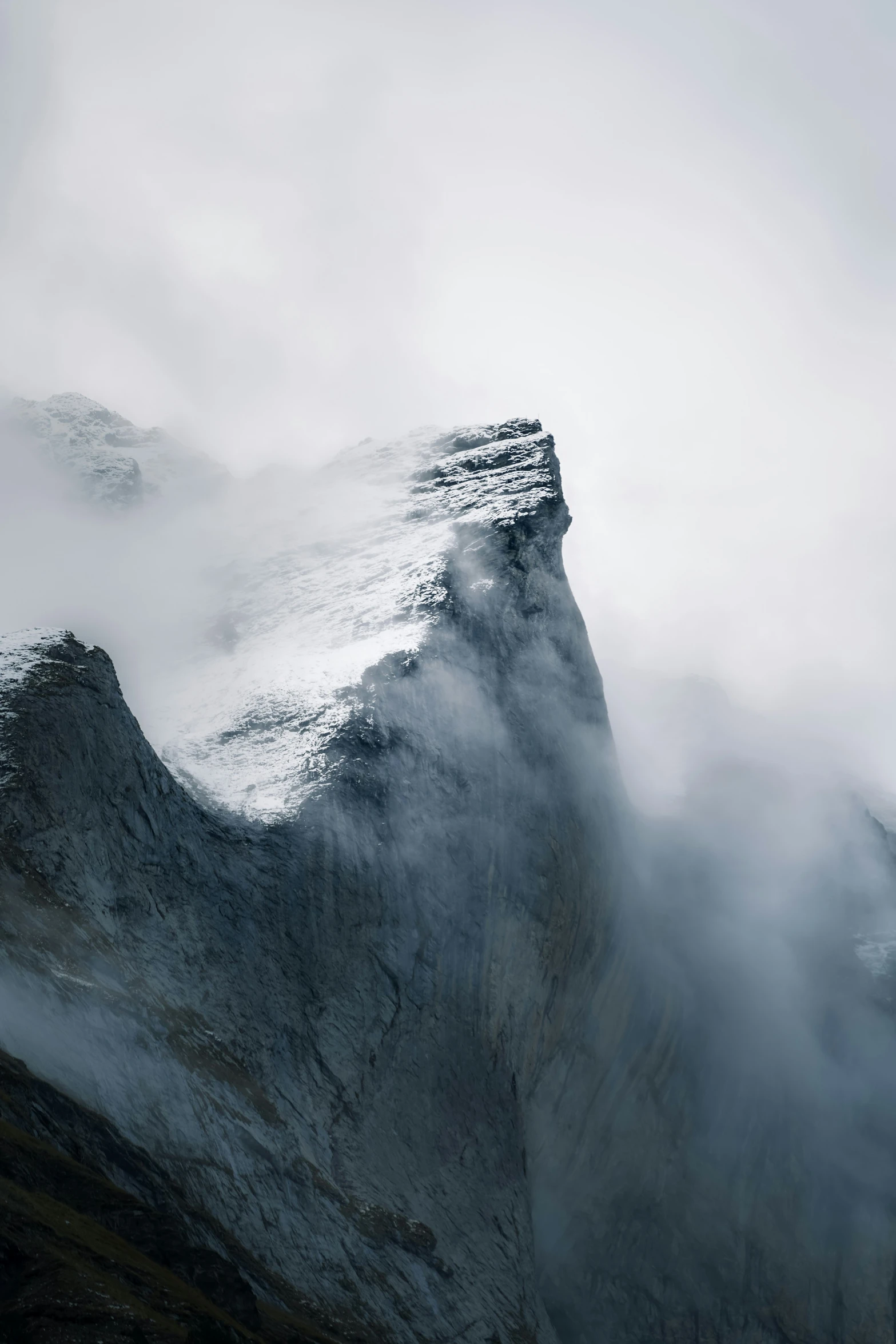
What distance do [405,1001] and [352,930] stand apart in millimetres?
6049

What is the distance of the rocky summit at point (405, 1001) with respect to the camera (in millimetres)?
47375

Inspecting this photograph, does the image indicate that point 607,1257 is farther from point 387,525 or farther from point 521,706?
point 387,525

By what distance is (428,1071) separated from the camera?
69250mm

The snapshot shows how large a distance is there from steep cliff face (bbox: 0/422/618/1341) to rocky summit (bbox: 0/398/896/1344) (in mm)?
240

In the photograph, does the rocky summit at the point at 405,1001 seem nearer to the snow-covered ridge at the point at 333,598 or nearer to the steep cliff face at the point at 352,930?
the steep cliff face at the point at 352,930

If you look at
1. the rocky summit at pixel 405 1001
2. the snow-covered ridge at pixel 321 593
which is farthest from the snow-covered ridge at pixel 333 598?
the rocky summit at pixel 405 1001

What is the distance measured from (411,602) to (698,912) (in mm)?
43177

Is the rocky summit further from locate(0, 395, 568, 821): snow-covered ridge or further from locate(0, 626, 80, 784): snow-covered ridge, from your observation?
locate(0, 395, 568, 821): snow-covered ridge

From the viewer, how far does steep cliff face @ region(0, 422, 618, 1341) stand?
51.7m

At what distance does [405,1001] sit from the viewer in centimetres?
7031

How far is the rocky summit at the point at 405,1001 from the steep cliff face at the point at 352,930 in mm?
240

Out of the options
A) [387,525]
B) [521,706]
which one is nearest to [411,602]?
[521,706]

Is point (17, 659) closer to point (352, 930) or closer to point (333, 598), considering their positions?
point (352, 930)

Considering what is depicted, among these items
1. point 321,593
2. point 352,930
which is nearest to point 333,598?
point 321,593
